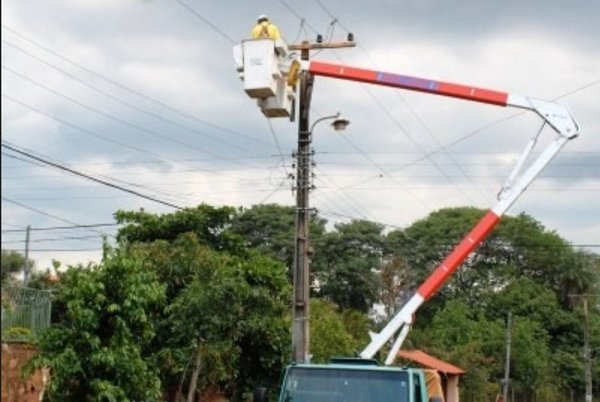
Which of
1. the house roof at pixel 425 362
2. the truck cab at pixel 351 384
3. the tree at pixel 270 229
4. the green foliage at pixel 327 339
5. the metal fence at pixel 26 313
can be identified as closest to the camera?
the truck cab at pixel 351 384

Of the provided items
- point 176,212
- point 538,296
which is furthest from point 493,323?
point 176,212

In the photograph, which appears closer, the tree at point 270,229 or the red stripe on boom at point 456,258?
the red stripe on boom at point 456,258

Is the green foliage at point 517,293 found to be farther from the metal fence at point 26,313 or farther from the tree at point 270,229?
the metal fence at point 26,313

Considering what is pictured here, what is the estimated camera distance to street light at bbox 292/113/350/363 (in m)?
21.2

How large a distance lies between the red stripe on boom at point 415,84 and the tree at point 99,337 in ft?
26.1

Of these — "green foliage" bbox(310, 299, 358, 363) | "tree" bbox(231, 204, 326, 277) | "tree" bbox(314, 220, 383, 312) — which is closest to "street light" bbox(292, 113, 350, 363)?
"green foliage" bbox(310, 299, 358, 363)

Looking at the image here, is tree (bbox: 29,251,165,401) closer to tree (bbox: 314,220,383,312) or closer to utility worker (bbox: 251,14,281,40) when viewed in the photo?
utility worker (bbox: 251,14,281,40)

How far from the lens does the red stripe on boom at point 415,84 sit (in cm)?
2173

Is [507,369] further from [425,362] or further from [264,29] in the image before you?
[264,29]

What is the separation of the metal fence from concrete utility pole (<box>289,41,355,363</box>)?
5.82 meters

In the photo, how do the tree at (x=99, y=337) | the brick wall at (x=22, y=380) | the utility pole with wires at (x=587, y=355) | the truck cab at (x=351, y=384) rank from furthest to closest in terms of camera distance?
the utility pole with wires at (x=587, y=355) < the brick wall at (x=22, y=380) < the tree at (x=99, y=337) < the truck cab at (x=351, y=384)

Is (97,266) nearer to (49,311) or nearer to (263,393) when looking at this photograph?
(49,311)

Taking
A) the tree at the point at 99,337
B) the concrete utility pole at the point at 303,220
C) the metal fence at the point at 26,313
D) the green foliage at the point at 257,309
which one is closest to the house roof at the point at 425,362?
the green foliage at the point at 257,309

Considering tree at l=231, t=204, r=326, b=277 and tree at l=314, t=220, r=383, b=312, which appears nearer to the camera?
tree at l=231, t=204, r=326, b=277
